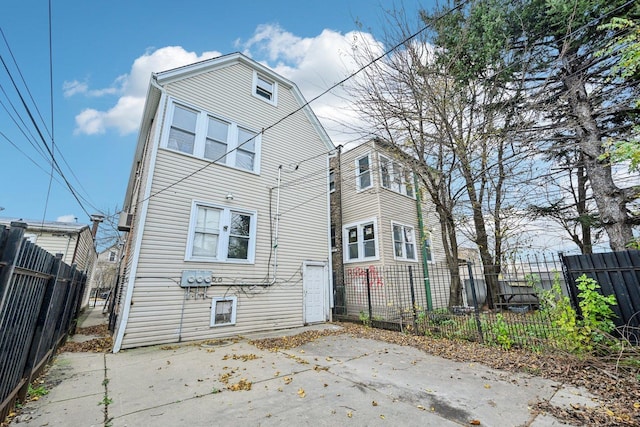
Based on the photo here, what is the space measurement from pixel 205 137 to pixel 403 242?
889 cm

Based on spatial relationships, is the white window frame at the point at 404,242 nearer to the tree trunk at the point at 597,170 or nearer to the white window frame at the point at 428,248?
the white window frame at the point at 428,248

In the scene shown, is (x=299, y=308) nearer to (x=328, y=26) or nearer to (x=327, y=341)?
(x=327, y=341)

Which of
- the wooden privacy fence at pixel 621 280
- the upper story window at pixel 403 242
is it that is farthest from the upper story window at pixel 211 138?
the wooden privacy fence at pixel 621 280

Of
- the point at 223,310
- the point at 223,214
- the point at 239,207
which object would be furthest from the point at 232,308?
the point at 239,207

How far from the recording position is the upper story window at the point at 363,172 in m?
11.9

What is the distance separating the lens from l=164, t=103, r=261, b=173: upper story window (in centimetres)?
765

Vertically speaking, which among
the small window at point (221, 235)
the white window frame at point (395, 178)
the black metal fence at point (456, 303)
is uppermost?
the white window frame at point (395, 178)

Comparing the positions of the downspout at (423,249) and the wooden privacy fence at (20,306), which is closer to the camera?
the wooden privacy fence at (20,306)

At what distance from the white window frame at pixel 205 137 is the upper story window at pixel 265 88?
1.80 metres

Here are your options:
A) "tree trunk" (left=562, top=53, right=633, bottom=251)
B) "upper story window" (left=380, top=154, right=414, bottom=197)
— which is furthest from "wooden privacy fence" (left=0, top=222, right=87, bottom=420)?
"tree trunk" (left=562, top=53, right=633, bottom=251)

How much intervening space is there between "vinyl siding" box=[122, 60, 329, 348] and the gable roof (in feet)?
0.67

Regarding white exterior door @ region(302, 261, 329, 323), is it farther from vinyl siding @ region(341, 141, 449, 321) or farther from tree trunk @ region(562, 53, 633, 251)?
tree trunk @ region(562, 53, 633, 251)

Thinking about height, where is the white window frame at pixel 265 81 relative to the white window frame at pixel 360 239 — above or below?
above

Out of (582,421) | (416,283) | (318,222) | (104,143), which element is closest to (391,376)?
(582,421)
